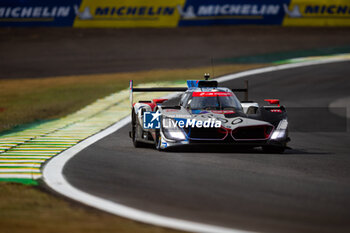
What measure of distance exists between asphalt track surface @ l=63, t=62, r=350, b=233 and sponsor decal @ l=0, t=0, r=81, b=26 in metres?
24.1

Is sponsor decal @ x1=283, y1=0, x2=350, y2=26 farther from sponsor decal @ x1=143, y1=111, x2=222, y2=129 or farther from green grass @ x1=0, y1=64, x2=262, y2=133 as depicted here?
sponsor decal @ x1=143, y1=111, x2=222, y2=129

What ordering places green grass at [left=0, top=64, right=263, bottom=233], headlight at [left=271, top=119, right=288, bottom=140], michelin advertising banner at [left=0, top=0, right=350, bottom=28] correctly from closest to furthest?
green grass at [left=0, top=64, right=263, bottom=233] < headlight at [left=271, top=119, right=288, bottom=140] < michelin advertising banner at [left=0, top=0, right=350, bottom=28]

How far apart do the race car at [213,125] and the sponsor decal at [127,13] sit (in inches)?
1017

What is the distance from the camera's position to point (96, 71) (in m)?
33.8

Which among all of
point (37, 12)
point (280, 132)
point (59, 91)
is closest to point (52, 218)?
point (280, 132)

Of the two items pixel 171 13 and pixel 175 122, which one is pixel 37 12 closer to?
pixel 171 13

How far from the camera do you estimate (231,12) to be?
3897cm

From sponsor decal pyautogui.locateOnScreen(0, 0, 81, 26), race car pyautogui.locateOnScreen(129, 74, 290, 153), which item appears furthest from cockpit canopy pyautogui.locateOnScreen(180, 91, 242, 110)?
sponsor decal pyautogui.locateOnScreen(0, 0, 81, 26)

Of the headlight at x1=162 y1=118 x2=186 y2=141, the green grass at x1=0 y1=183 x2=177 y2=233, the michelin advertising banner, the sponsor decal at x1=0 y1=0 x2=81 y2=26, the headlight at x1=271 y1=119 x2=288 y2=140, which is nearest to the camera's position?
the green grass at x1=0 y1=183 x2=177 y2=233

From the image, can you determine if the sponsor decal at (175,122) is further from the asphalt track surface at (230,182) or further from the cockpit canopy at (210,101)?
the cockpit canopy at (210,101)

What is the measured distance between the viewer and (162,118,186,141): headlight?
1186 centimetres

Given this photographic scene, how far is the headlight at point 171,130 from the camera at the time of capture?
11.9 meters

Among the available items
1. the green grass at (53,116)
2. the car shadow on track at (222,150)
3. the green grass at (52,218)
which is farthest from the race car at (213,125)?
the green grass at (52,218)

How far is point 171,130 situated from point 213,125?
0.76 m
